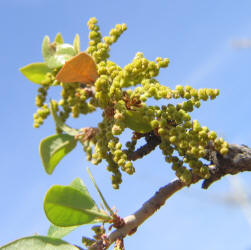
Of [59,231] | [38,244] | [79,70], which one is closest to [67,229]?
[59,231]

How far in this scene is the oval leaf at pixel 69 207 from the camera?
4.98 feet

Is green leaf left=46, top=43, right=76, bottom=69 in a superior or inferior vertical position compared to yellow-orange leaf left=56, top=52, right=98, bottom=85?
superior

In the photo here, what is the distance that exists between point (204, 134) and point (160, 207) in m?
0.39

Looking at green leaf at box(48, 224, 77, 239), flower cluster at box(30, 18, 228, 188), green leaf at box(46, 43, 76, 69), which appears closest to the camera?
flower cluster at box(30, 18, 228, 188)

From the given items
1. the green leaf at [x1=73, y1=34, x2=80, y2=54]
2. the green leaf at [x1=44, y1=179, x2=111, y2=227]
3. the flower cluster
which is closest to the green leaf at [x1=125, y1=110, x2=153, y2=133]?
the flower cluster

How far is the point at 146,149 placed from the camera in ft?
5.51

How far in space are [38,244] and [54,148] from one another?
382mm

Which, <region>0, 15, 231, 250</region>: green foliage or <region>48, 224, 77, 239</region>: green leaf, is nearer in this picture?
<region>0, 15, 231, 250</region>: green foliage

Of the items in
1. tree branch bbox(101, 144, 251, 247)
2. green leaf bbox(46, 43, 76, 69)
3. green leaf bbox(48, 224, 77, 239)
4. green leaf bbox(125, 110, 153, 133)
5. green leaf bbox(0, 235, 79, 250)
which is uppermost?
green leaf bbox(46, 43, 76, 69)

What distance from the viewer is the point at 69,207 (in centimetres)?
156

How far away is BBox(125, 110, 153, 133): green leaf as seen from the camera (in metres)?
1.51

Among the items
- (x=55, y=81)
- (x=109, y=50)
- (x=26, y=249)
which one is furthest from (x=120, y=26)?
(x=26, y=249)

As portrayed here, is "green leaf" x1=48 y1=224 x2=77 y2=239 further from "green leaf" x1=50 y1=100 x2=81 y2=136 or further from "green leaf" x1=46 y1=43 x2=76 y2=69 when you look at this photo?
"green leaf" x1=46 y1=43 x2=76 y2=69

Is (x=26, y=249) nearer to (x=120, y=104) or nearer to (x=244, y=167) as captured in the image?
(x=120, y=104)
